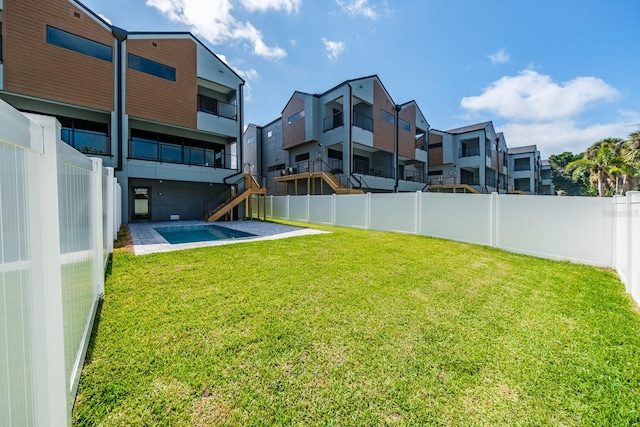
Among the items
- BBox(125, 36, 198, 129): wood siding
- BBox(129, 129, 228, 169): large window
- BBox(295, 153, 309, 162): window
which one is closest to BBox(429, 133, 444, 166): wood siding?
BBox(295, 153, 309, 162): window

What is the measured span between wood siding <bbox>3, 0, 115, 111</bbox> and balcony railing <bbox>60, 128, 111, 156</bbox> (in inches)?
50.9

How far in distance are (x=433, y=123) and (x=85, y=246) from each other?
27988mm

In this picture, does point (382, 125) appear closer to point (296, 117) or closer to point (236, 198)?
point (296, 117)

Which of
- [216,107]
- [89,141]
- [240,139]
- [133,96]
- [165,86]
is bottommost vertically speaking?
[89,141]

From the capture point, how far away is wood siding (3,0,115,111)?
1072 centimetres

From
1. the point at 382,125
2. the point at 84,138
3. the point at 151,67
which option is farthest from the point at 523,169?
the point at 84,138

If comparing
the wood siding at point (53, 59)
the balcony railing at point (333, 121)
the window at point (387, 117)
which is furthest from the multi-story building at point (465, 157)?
the wood siding at point (53, 59)

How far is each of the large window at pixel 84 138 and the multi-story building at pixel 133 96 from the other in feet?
0.13

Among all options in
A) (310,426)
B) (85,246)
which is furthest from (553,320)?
(85,246)

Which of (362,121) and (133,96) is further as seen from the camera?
(362,121)

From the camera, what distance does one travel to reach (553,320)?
10.6ft

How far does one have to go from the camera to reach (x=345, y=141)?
1781 centimetres

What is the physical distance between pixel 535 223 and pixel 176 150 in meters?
16.6

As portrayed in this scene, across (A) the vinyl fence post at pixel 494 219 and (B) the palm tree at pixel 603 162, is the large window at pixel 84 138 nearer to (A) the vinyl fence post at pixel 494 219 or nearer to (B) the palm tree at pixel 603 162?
(A) the vinyl fence post at pixel 494 219
